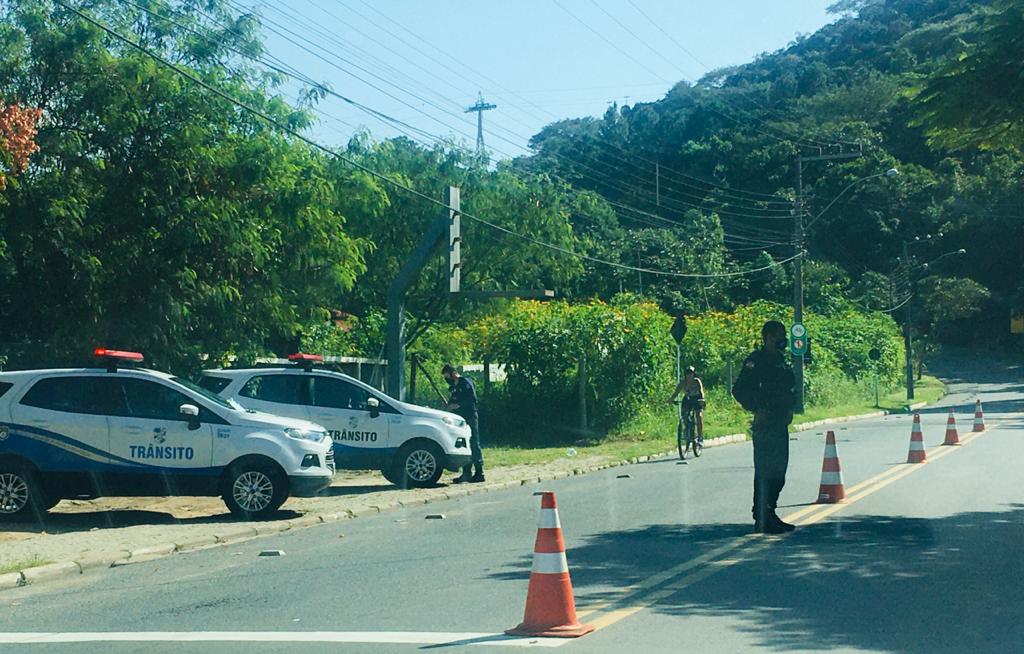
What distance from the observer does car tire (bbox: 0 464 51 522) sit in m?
14.3

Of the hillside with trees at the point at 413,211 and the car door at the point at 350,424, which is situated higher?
the hillside with trees at the point at 413,211

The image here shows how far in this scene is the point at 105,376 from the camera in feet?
48.7

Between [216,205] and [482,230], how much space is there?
18964 mm

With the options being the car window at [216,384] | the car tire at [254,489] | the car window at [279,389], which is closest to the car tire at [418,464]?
the car window at [279,389]

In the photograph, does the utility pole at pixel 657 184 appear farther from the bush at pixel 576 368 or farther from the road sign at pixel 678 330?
the road sign at pixel 678 330

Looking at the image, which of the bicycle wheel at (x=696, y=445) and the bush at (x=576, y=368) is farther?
the bush at (x=576, y=368)

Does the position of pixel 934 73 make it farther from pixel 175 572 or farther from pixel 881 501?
pixel 175 572

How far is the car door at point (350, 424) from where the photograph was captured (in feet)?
60.4

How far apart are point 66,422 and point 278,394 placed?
4.17 metres

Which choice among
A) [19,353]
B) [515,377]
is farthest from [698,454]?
[19,353]

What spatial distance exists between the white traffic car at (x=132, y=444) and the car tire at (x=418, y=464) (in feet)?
10.9

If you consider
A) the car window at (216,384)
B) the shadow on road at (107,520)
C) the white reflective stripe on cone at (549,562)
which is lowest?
the shadow on road at (107,520)

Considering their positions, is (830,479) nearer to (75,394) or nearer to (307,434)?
(307,434)

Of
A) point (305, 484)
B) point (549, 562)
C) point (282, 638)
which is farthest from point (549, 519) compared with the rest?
point (305, 484)
